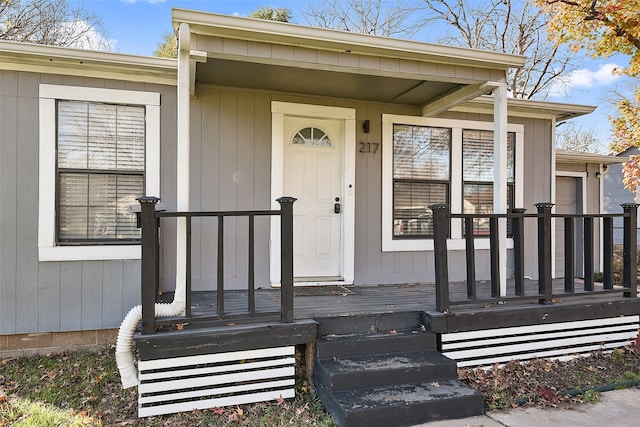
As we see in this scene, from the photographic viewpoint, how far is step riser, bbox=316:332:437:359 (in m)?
3.00

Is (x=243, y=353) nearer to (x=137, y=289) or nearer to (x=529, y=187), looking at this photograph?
(x=137, y=289)

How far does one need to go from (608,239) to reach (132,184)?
180 inches

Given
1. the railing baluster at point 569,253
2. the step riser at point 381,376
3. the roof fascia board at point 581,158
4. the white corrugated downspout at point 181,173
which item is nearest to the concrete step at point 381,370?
the step riser at point 381,376

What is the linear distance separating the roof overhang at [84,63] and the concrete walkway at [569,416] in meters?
3.72

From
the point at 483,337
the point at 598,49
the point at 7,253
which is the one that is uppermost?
the point at 598,49

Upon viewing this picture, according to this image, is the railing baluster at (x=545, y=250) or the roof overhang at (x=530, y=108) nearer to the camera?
the railing baluster at (x=545, y=250)

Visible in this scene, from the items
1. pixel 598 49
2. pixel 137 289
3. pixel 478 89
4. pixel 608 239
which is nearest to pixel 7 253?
pixel 137 289

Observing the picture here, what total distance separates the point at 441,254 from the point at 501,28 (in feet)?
44.4

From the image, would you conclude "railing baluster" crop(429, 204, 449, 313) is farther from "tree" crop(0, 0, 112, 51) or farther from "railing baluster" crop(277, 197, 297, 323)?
"tree" crop(0, 0, 112, 51)

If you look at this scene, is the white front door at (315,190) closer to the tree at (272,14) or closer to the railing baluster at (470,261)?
the railing baluster at (470,261)

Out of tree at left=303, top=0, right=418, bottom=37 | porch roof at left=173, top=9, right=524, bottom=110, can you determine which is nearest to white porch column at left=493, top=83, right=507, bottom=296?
porch roof at left=173, top=9, right=524, bottom=110

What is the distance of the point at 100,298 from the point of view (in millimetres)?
3941

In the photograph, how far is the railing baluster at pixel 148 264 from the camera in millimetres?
2682

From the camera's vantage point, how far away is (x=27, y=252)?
3789mm
